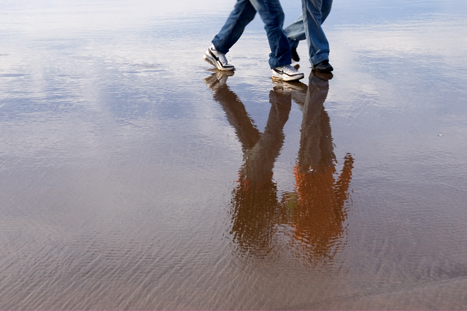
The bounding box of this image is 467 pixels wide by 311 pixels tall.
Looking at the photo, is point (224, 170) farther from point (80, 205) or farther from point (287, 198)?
point (80, 205)

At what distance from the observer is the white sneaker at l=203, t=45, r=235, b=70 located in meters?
5.21

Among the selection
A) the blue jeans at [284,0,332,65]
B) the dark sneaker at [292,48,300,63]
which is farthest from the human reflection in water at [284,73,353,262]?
the dark sneaker at [292,48,300,63]

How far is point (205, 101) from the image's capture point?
409cm

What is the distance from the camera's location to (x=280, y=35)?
488 cm

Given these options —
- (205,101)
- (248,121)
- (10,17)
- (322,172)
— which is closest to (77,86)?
(205,101)

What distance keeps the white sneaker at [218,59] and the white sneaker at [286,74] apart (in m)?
0.60

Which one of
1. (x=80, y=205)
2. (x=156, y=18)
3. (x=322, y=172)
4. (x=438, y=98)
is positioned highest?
(x=80, y=205)

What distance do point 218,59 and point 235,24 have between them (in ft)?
1.24

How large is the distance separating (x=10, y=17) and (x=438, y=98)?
8.54 metres

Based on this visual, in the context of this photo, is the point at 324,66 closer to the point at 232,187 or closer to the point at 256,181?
the point at 256,181

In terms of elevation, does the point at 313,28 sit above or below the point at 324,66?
above

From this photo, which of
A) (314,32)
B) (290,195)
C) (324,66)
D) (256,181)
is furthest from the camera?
(314,32)

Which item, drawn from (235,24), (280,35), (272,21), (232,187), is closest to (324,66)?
(280,35)

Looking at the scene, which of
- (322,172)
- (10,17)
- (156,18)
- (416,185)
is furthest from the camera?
(10,17)
